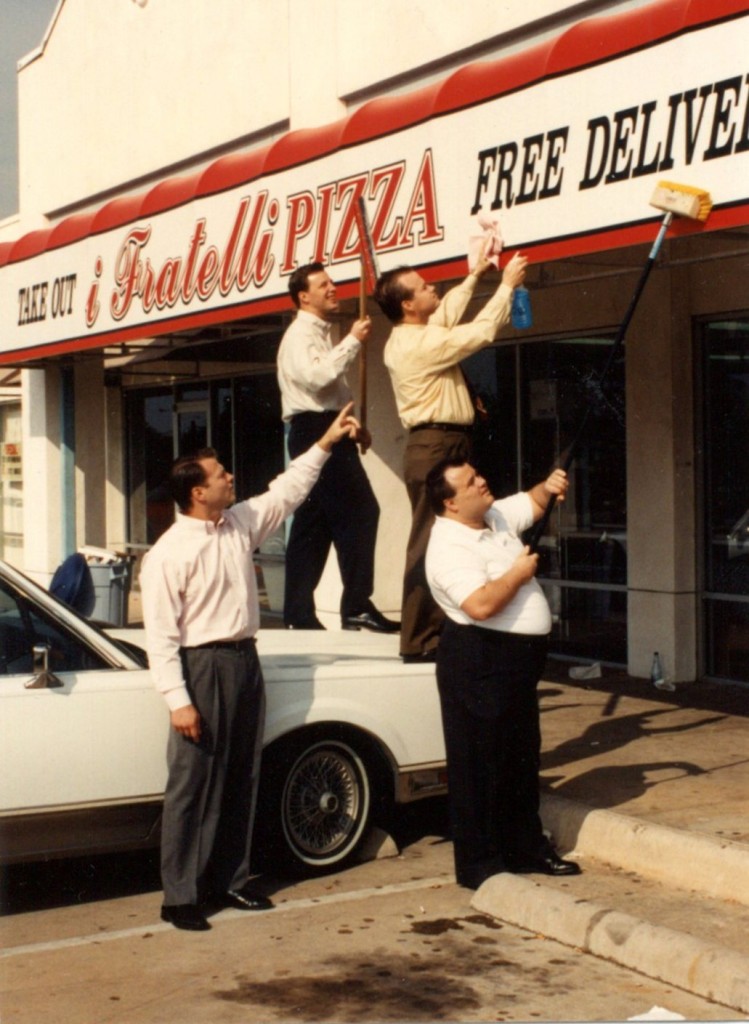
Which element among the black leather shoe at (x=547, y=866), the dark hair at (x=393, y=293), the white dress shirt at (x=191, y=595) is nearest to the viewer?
the white dress shirt at (x=191, y=595)

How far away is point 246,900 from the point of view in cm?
621

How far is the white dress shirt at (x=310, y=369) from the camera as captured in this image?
8016 mm

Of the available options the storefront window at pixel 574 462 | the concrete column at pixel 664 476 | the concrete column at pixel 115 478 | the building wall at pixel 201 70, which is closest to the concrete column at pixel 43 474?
the concrete column at pixel 115 478

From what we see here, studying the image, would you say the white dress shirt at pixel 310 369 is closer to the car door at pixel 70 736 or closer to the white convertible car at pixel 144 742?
the white convertible car at pixel 144 742

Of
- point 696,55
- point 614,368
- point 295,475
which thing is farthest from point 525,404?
point 295,475

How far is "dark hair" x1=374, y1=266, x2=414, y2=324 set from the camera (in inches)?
304

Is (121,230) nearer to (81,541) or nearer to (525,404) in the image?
(525,404)

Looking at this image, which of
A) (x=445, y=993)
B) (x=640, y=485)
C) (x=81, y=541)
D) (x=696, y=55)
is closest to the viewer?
(x=445, y=993)

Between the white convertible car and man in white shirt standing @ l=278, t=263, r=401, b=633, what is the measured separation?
1.08 metres

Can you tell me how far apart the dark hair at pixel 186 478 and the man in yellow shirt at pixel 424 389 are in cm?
167

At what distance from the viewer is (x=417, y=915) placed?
6.11m

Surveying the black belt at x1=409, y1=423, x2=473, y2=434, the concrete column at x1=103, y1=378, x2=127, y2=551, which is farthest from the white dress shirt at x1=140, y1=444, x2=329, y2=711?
the concrete column at x1=103, y1=378, x2=127, y2=551

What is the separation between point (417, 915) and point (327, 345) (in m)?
3.28

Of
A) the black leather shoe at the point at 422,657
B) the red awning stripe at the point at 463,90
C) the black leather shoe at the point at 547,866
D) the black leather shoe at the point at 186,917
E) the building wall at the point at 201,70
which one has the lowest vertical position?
the black leather shoe at the point at 186,917
